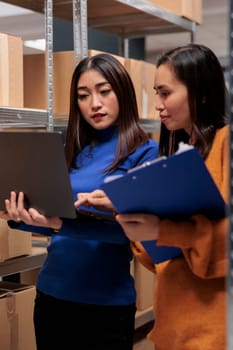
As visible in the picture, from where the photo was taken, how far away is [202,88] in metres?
1.25

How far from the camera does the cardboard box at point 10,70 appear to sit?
85.4 inches

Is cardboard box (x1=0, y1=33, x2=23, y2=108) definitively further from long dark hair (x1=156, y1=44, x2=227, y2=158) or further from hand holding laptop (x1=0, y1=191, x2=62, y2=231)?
long dark hair (x1=156, y1=44, x2=227, y2=158)

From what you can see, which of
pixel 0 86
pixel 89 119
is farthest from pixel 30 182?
pixel 0 86

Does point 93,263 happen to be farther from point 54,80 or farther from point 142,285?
point 142,285

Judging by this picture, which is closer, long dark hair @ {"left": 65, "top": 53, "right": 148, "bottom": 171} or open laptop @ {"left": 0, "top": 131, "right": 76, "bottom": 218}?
open laptop @ {"left": 0, "top": 131, "right": 76, "bottom": 218}

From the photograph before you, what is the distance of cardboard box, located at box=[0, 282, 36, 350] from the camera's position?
2152mm

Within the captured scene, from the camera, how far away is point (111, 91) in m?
1.74

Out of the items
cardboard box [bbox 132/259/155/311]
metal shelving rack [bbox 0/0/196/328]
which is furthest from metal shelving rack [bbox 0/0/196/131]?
cardboard box [bbox 132/259/155/311]

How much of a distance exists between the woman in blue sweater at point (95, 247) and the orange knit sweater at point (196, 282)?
388mm

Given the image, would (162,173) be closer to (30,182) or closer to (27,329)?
(30,182)

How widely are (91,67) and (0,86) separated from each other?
572mm

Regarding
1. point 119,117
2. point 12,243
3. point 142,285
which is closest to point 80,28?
point 119,117

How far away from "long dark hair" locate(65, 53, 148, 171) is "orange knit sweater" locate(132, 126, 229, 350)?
1.70 ft

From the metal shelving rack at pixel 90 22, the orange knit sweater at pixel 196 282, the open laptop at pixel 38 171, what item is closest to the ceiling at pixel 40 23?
the metal shelving rack at pixel 90 22
